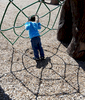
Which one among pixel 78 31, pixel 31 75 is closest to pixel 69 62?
pixel 78 31

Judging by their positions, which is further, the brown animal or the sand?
the brown animal

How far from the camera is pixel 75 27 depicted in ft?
7.64

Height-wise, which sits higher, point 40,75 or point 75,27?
point 75,27

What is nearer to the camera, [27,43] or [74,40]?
[74,40]

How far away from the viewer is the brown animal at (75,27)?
2136mm

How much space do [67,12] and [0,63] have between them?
1825 mm

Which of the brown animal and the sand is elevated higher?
the brown animal

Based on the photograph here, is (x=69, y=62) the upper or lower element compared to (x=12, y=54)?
lower

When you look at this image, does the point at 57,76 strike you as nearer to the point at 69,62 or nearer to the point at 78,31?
the point at 69,62

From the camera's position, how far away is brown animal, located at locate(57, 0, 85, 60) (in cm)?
214

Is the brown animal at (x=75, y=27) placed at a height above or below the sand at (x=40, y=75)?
above

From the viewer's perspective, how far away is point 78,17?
2176mm

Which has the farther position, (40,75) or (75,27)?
(75,27)

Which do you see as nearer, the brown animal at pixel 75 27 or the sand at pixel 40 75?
the sand at pixel 40 75
